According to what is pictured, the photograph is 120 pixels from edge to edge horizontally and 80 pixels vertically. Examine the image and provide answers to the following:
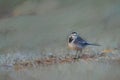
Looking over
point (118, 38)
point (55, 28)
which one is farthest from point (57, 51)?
point (118, 38)

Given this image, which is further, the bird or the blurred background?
the blurred background

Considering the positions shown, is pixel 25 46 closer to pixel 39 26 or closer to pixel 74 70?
pixel 39 26

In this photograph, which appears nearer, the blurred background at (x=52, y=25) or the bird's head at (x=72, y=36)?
the bird's head at (x=72, y=36)

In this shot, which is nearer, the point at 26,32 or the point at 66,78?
the point at 66,78

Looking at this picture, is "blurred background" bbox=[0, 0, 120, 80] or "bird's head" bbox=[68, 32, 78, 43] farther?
"blurred background" bbox=[0, 0, 120, 80]

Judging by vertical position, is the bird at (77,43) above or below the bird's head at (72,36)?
below

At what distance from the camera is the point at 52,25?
476 centimetres

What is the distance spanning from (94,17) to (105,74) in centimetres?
69

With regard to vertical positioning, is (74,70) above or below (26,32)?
below

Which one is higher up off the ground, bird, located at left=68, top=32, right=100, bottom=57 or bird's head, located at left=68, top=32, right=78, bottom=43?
bird's head, located at left=68, top=32, right=78, bottom=43

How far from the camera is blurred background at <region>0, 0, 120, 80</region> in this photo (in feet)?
15.2

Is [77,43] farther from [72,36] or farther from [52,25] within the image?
[52,25]

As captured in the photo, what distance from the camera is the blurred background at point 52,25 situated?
464 cm

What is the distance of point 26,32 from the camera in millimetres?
4766
